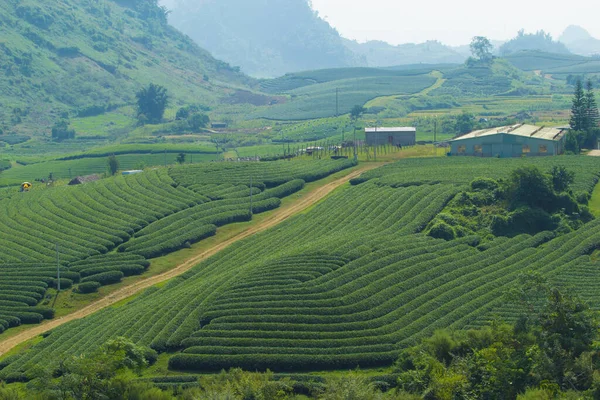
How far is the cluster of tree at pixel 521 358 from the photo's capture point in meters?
47.5

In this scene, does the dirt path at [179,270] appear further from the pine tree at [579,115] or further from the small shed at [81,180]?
the pine tree at [579,115]

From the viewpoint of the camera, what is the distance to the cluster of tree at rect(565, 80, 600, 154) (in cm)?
12106

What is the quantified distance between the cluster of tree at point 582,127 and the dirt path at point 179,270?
30203 mm

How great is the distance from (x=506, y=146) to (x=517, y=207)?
32.9 metres

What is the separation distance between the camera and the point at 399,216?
86.2m

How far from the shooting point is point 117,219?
93625 mm

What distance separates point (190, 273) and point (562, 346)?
126 feet

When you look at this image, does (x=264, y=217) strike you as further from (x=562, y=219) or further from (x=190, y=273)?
(x=562, y=219)

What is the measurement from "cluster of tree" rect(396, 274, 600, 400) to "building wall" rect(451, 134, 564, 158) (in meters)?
63.7

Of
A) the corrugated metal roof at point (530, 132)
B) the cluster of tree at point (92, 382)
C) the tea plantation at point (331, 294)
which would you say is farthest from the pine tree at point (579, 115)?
the cluster of tree at point (92, 382)

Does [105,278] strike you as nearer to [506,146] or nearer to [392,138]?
[506,146]

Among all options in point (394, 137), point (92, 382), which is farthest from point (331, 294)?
point (394, 137)

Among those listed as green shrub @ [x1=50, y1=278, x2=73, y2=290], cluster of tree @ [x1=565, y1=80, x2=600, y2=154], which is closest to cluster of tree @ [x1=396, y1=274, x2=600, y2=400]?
green shrub @ [x1=50, y1=278, x2=73, y2=290]

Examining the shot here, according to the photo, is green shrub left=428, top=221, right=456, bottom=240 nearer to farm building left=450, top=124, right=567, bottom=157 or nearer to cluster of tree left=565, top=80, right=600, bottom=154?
farm building left=450, top=124, right=567, bottom=157
